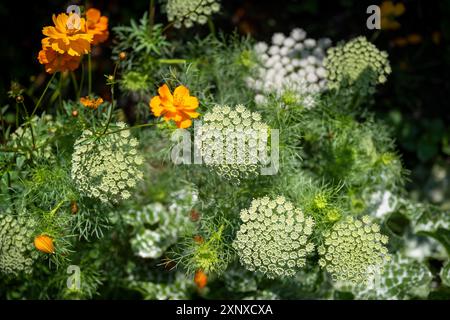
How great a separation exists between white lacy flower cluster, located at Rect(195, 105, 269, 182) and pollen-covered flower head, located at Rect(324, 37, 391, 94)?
94 cm

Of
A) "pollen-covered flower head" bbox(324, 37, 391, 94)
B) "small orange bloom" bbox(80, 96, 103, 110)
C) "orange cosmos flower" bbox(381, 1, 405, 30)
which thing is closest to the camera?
"small orange bloom" bbox(80, 96, 103, 110)

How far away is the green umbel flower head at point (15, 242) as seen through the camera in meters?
3.40

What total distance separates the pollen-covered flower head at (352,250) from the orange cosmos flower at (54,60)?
1.73 meters

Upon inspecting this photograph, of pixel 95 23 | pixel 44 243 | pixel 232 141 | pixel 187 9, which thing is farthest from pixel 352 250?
pixel 95 23

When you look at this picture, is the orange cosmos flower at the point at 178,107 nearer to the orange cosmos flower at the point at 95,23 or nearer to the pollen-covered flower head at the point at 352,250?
the orange cosmos flower at the point at 95,23

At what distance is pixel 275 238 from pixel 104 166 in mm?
974

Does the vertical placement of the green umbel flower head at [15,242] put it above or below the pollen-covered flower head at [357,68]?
below

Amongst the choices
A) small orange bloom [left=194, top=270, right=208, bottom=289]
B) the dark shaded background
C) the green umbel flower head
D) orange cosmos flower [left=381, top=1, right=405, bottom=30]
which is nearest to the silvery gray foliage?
small orange bloom [left=194, top=270, right=208, bottom=289]

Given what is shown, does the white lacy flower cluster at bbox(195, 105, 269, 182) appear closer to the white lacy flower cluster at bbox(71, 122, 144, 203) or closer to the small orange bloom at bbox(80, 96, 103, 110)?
the white lacy flower cluster at bbox(71, 122, 144, 203)

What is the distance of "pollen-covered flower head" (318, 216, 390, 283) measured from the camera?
320cm

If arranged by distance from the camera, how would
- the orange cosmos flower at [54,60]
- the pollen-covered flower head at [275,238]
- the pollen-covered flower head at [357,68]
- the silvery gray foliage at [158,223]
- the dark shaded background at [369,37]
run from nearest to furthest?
the pollen-covered flower head at [275,238]
the orange cosmos flower at [54,60]
the pollen-covered flower head at [357,68]
the silvery gray foliage at [158,223]
the dark shaded background at [369,37]

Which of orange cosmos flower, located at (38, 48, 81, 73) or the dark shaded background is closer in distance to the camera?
orange cosmos flower, located at (38, 48, 81, 73)

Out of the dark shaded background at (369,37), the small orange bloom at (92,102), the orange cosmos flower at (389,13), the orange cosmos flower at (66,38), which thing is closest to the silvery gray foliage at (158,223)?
the small orange bloom at (92,102)

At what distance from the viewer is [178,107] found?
3.20 m
